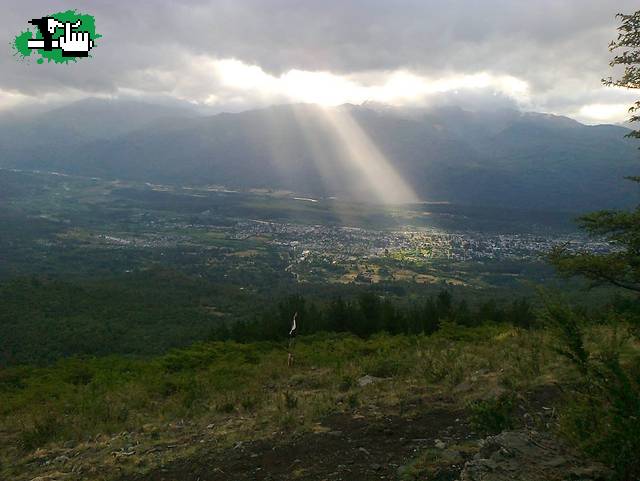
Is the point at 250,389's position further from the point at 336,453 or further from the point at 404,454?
the point at 404,454

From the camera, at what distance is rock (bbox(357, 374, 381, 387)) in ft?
33.1

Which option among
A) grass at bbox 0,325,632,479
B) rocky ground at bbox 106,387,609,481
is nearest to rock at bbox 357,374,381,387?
grass at bbox 0,325,632,479

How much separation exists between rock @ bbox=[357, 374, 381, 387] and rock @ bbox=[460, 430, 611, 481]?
5262 millimetres

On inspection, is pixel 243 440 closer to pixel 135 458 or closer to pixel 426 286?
pixel 135 458

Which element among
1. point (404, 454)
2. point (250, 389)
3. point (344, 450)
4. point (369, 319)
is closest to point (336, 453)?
point (344, 450)

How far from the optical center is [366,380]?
10.4 metres

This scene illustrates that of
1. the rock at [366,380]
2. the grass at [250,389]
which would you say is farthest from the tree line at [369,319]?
the rock at [366,380]

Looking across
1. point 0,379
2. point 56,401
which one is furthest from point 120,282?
point 56,401

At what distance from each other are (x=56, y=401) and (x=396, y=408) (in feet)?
31.9

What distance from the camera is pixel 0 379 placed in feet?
54.7

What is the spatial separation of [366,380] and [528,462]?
618 centimetres

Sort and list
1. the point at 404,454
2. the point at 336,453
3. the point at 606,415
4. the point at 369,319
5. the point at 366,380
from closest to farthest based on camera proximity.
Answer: the point at 606,415 < the point at 404,454 < the point at 336,453 < the point at 366,380 < the point at 369,319

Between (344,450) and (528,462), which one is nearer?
(528,462)

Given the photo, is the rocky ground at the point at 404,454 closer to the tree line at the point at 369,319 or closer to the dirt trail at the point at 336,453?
the dirt trail at the point at 336,453
